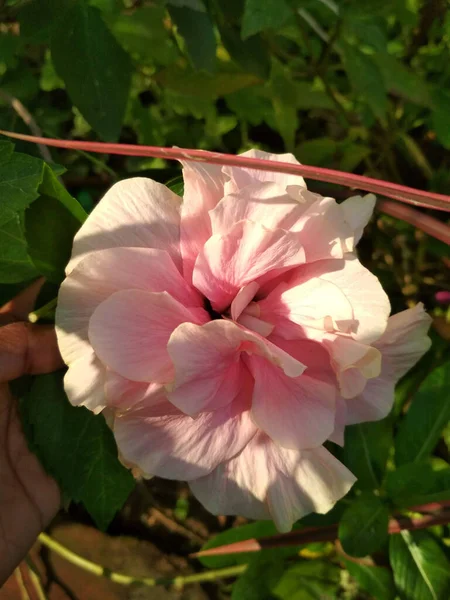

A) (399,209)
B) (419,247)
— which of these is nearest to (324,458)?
(399,209)

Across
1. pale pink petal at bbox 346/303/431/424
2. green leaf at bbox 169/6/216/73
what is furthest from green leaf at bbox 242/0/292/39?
pale pink petal at bbox 346/303/431/424

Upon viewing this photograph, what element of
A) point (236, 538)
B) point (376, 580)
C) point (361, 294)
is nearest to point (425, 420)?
point (376, 580)

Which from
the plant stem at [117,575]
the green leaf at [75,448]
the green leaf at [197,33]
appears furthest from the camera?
the plant stem at [117,575]

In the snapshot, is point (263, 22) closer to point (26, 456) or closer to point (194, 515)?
point (26, 456)

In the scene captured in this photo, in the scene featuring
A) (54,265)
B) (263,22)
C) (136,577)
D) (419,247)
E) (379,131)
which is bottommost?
(136,577)

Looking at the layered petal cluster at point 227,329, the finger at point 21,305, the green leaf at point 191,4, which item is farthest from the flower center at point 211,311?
the green leaf at point 191,4

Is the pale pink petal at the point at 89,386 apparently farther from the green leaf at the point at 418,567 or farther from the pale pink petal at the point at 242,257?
the green leaf at the point at 418,567

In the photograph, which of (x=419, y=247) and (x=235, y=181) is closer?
(x=235, y=181)
